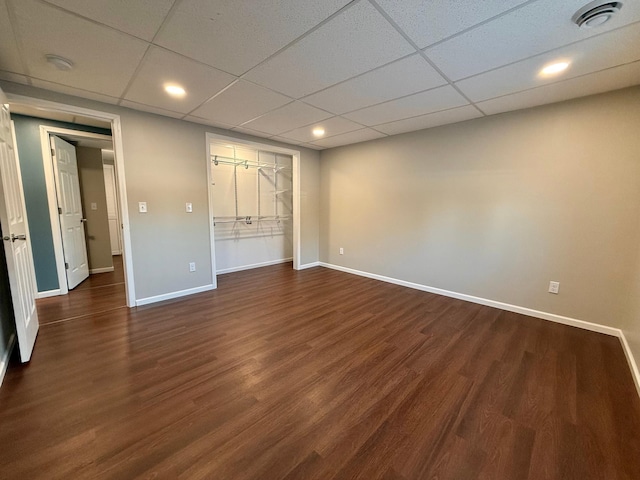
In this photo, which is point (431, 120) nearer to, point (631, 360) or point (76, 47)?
point (631, 360)

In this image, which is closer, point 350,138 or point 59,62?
point 59,62

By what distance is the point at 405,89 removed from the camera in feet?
7.75

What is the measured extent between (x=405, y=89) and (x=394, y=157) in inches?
67.3

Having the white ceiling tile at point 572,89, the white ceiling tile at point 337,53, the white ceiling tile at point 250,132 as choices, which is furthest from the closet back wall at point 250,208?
the white ceiling tile at point 572,89

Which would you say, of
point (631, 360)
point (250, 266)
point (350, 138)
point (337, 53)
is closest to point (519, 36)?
point (337, 53)

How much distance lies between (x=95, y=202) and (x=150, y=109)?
2.73 m

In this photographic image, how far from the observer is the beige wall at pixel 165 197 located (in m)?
3.06

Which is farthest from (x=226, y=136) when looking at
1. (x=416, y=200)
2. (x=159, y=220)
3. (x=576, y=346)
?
(x=576, y=346)

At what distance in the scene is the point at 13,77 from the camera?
2227 mm

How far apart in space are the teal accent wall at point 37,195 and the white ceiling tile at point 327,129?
3055 mm

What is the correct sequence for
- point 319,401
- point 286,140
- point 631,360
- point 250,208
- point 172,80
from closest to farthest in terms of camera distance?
1. point 319,401
2. point 631,360
3. point 172,80
4. point 286,140
5. point 250,208

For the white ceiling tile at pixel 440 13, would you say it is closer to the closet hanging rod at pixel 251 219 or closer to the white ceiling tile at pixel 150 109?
the white ceiling tile at pixel 150 109

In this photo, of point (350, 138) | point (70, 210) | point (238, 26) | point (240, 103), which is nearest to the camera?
point (238, 26)

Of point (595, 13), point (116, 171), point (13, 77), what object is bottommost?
point (116, 171)
